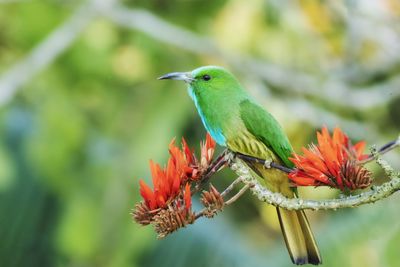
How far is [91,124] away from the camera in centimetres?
746

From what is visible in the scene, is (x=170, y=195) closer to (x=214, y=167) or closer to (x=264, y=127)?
(x=214, y=167)

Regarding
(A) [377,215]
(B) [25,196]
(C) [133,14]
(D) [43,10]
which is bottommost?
(A) [377,215]

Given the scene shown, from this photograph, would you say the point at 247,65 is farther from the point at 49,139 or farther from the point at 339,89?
the point at 49,139

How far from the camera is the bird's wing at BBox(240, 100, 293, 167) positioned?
140 cm

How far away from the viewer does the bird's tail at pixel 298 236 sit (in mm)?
1233

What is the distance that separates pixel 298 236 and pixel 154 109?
5793mm

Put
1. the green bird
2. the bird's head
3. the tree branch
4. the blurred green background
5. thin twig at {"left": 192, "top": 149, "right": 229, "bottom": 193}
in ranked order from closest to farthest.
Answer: the tree branch → thin twig at {"left": 192, "top": 149, "right": 229, "bottom": 193} → the green bird → the bird's head → the blurred green background

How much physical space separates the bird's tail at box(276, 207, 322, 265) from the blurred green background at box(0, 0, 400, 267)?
2.34m

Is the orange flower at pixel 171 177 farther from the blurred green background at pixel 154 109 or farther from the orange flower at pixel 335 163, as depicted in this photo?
the blurred green background at pixel 154 109

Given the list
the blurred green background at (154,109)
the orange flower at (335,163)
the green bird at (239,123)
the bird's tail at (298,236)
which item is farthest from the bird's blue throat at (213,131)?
the blurred green background at (154,109)

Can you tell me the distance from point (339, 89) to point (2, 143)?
7.93 feet

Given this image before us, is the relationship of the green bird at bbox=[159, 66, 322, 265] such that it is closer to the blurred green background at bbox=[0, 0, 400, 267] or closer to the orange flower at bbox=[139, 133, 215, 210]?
the orange flower at bbox=[139, 133, 215, 210]

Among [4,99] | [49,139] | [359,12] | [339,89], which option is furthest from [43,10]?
[359,12]

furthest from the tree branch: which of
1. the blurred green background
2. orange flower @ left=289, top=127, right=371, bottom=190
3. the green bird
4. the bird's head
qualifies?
the blurred green background
